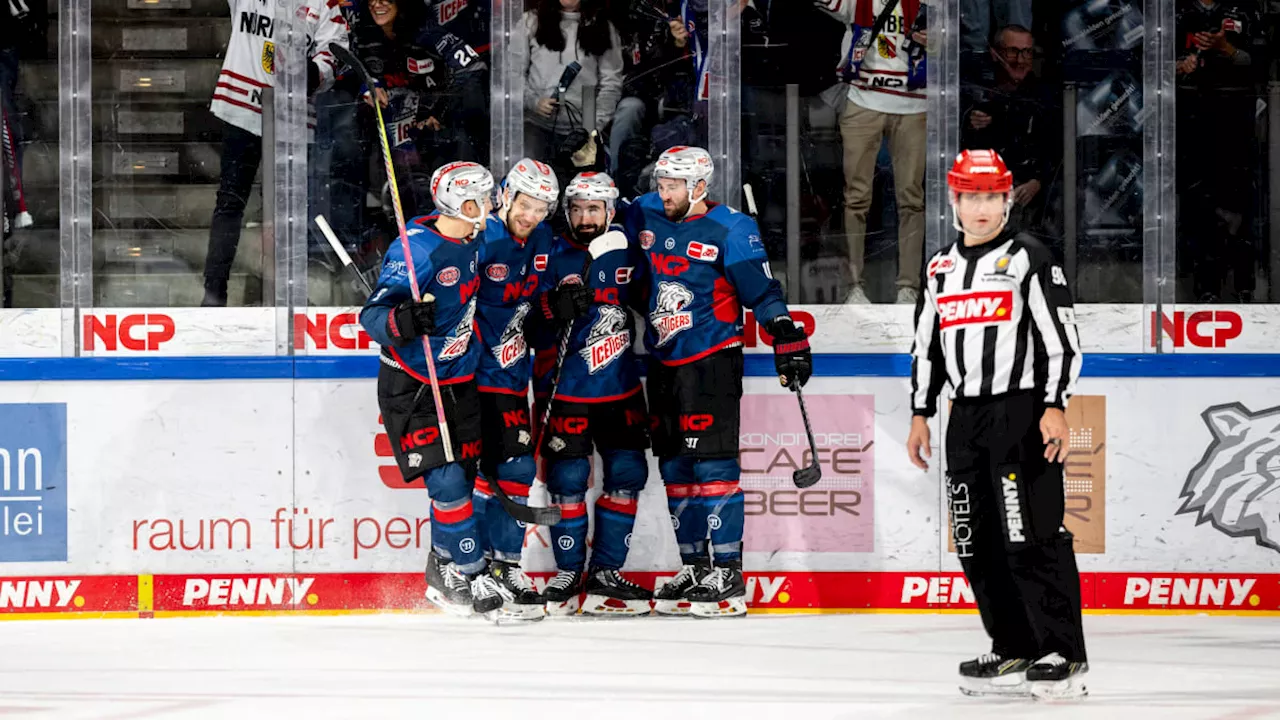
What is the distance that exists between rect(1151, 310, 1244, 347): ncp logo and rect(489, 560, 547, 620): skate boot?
7.69ft

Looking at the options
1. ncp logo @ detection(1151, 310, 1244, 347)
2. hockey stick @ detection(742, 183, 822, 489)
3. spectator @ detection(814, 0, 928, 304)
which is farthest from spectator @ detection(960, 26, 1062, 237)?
hockey stick @ detection(742, 183, 822, 489)

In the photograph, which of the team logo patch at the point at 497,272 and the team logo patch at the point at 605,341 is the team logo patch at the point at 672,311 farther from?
the team logo patch at the point at 497,272

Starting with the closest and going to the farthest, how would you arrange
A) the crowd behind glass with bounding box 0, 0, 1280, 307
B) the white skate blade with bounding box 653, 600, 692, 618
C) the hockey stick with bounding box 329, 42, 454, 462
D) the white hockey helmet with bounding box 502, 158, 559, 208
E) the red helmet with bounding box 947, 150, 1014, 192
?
the red helmet with bounding box 947, 150, 1014, 192, the hockey stick with bounding box 329, 42, 454, 462, the white hockey helmet with bounding box 502, 158, 559, 208, the white skate blade with bounding box 653, 600, 692, 618, the crowd behind glass with bounding box 0, 0, 1280, 307

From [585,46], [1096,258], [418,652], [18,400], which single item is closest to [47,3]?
[18,400]

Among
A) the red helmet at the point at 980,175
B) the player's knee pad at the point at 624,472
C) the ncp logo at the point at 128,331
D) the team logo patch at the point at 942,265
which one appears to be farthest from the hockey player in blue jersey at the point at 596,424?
the red helmet at the point at 980,175

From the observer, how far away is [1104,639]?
16.6 ft

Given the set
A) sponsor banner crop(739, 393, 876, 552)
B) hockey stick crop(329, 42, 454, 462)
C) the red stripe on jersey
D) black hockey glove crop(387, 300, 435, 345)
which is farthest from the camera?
sponsor banner crop(739, 393, 876, 552)

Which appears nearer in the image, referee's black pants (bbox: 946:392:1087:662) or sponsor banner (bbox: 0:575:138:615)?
referee's black pants (bbox: 946:392:1087:662)

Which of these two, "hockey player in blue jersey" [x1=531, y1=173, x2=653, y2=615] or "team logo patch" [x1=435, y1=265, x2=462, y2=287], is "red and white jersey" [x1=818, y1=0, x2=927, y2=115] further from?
"team logo patch" [x1=435, y1=265, x2=462, y2=287]

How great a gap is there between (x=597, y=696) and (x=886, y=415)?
198cm

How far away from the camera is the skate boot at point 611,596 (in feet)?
18.3

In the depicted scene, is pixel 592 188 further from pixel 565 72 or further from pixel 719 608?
pixel 719 608

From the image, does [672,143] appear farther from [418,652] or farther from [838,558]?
[418,652]

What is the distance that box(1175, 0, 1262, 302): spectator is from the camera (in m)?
5.78
